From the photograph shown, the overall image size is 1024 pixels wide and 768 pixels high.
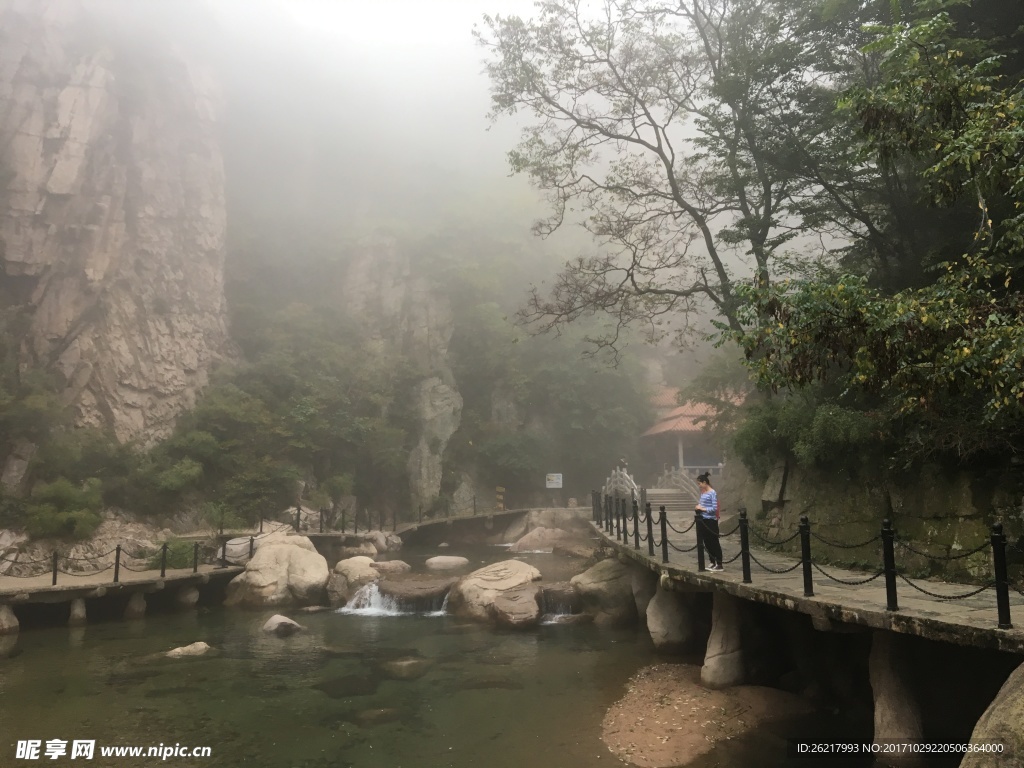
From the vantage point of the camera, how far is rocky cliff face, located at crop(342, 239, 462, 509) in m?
31.7

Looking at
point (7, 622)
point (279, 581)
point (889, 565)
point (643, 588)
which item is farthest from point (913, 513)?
point (7, 622)

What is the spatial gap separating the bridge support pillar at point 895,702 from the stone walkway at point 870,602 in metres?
0.53

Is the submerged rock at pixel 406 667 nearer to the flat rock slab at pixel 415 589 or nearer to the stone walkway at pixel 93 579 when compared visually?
the flat rock slab at pixel 415 589

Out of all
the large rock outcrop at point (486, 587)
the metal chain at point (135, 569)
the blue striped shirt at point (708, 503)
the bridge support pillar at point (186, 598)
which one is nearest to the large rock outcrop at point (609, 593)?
the large rock outcrop at point (486, 587)

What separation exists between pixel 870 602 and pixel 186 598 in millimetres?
16287

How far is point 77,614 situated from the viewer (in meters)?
14.8

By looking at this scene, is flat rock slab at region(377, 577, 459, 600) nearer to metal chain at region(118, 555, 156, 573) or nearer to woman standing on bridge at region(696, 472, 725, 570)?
metal chain at region(118, 555, 156, 573)

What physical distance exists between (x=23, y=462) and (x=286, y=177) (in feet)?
106

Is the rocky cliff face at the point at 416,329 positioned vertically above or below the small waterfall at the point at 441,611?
above

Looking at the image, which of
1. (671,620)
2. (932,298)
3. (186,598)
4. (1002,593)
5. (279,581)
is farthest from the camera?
(279,581)

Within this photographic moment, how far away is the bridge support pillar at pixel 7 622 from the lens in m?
13.5

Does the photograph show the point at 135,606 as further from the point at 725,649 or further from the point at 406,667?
the point at 725,649

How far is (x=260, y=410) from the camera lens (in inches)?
1009

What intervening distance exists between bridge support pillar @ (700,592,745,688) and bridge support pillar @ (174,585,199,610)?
13.3 m
